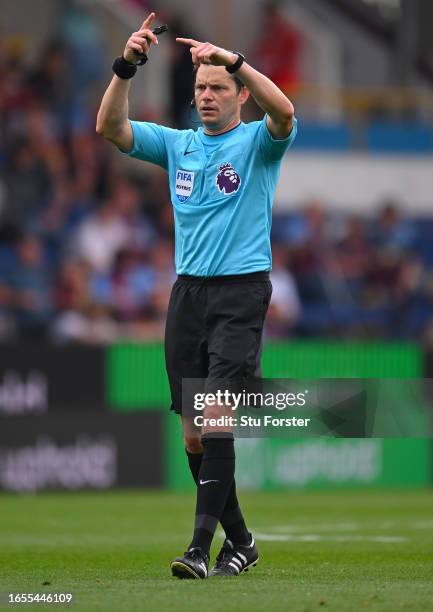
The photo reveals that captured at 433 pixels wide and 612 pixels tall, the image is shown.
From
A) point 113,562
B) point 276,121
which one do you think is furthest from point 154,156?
point 113,562

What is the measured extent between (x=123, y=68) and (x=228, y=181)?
2.44 ft

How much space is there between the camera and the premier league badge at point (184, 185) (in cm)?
725

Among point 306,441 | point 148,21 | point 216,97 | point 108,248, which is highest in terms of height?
point 148,21

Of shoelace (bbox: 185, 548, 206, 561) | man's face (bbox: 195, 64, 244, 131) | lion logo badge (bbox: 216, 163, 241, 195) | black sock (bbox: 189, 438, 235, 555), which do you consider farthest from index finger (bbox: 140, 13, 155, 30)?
shoelace (bbox: 185, 548, 206, 561)

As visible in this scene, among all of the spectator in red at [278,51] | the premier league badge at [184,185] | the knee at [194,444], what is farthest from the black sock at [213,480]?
the spectator in red at [278,51]

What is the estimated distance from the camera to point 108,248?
16969mm

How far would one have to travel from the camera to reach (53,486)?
14625 millimetres

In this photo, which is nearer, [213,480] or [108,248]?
[213,480]

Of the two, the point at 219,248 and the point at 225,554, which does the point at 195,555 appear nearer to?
the point at 225,554

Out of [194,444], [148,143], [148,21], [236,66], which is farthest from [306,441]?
[236,66]

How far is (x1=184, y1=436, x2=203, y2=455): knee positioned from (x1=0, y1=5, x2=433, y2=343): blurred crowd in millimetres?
7865

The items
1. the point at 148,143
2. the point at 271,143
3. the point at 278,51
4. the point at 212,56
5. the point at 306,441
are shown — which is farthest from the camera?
the point at 278,51

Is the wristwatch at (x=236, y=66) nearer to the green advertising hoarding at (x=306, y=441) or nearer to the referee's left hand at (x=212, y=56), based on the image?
the referee's left hand at (x=212, y=56)

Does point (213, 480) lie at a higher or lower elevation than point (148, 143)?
lower
